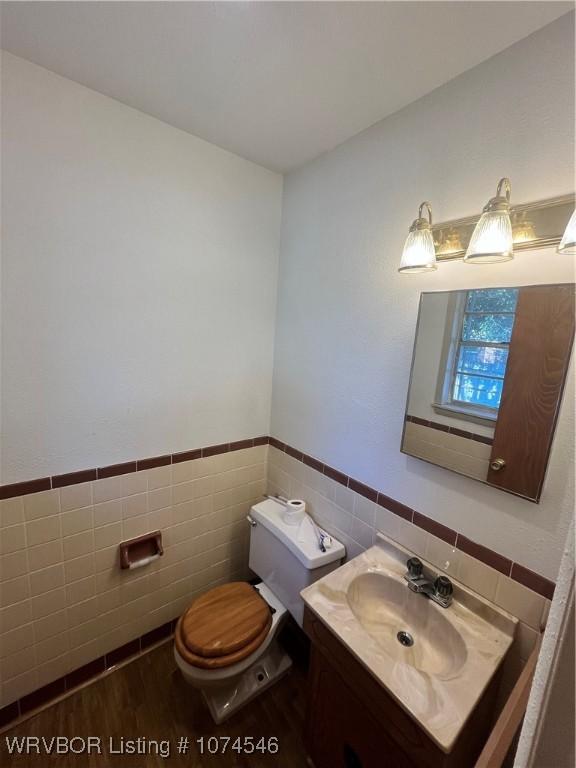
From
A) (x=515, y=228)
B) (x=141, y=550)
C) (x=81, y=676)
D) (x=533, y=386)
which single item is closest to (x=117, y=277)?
(x=141, y=550)

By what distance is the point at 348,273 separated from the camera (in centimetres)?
136

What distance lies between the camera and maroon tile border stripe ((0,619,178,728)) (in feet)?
4.13

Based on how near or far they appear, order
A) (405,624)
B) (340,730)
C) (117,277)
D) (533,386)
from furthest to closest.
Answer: (117,277), (405,624), (340,730), (533,386)

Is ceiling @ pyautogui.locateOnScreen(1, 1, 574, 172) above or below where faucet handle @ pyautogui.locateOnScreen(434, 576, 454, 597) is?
above

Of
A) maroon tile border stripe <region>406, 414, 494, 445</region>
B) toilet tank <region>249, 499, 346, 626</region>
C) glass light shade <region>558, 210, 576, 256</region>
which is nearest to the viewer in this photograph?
glass light shade <region>558, 210, 576, 256</region>

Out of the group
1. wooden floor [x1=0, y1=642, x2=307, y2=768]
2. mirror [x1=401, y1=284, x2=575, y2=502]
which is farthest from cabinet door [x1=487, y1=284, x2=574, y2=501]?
wooden floor [x1=0, y1=642, x2=307, y2=768]

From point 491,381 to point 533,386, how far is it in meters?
0.11

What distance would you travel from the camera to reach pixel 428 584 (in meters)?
1.09

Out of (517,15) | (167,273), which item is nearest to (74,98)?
(167,273)

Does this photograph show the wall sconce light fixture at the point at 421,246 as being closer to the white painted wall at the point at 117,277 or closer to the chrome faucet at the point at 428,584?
the white painted wall at the point at 117,277

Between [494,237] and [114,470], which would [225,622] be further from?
[494,237]

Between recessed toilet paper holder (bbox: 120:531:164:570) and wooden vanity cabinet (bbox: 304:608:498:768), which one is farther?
recessed toilet paper holder (bbox: 120:531:164:570)

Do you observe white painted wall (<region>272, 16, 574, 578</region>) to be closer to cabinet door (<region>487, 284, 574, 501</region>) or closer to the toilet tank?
cabinet door (<region>487, 284, 574, 501</region>)

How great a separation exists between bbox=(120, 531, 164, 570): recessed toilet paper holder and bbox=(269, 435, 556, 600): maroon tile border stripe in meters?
0.82
